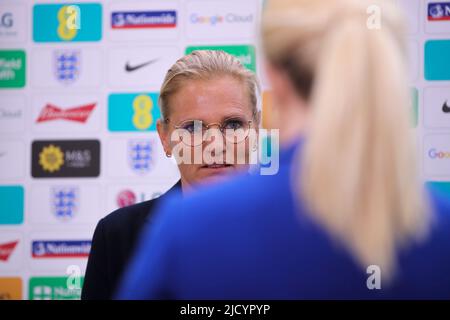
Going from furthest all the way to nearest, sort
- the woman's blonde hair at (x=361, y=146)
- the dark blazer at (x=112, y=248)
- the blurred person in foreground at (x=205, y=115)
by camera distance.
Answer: the blurred person in foreground at (x=205, y=115)
the dark blazer at (x=112, y=248)
the woman's blonde hair at (x=361, y=146)

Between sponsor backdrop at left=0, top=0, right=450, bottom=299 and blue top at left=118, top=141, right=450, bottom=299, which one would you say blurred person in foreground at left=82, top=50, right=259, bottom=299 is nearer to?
sponsor backdrop at left=0, top=0, right=450, bottom=299

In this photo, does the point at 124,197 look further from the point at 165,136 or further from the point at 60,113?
the point at 165,136

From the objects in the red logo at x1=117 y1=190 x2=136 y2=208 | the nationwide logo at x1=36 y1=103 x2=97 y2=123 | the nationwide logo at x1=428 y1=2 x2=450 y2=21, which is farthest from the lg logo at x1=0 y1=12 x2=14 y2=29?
the nationwide logo at x1=428 y1=2 x2=450 y2=21

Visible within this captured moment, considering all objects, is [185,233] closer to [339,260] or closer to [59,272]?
[339,260]

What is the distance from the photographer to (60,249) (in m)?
2.10

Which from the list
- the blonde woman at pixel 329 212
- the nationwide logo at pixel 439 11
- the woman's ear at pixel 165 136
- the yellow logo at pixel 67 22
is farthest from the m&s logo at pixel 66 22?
the blonde woman at pixel 329 212

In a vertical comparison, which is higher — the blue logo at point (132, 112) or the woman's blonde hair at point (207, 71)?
the woman's blonde hair at point (207, 71)

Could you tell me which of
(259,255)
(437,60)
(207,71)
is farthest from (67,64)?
(259,255)

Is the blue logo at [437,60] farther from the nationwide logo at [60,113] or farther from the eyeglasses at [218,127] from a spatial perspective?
the nationwide logo at [60,113]

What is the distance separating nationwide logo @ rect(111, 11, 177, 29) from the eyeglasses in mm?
684

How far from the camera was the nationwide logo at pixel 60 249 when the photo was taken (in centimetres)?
210

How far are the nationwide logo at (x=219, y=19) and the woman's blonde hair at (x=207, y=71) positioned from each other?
1.76 feet

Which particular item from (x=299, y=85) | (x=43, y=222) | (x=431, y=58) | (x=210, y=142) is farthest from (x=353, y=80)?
(x=43, y=222)

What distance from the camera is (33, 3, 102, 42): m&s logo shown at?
203 centimetres
